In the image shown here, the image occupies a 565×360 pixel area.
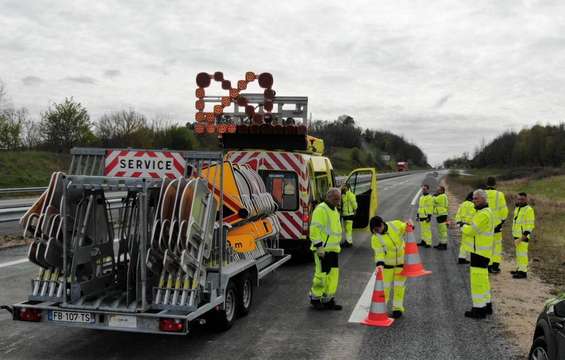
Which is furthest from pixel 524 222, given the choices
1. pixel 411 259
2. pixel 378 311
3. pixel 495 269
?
pixel 378 311

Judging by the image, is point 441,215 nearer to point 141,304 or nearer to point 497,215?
point 497,215

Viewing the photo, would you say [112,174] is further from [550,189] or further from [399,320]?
[550,189]

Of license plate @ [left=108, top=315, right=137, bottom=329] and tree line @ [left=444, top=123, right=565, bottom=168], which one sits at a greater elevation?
tree line @ [left=444, top=123, right=565, bottom=168]

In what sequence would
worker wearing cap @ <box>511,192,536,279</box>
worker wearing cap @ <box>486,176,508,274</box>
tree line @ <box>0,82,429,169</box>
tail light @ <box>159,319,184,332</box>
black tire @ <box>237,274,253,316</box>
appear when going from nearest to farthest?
1. tail light @ <box>159,319,184,332</box>
2. black tire @ <box>237,274,253,316</box>
3. worker wearing cap @ <box>511,192,536,279</box>
4. worker wearing cap @ <box>486,176,508,274</box>
5. tree line @ <box>0,82,429,169</box>

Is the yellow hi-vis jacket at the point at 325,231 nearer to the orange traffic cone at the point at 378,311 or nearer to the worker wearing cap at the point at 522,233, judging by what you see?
the orange traffic cone at the point at 378,311

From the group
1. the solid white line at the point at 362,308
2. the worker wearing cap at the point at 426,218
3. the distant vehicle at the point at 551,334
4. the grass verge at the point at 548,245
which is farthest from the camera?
the worker wearing cap at the point at 426,218

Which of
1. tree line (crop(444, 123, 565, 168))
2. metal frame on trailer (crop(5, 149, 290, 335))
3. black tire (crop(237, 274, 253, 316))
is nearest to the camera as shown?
metal frame on trailer (crop(5, 149, 290, 335))

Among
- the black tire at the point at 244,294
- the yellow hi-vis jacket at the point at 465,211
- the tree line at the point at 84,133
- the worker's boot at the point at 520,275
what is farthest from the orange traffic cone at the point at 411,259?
the tree line at the point at 84,133

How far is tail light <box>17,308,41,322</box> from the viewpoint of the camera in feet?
18.0

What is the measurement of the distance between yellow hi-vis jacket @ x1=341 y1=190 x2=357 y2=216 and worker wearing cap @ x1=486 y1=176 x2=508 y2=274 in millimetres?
3330

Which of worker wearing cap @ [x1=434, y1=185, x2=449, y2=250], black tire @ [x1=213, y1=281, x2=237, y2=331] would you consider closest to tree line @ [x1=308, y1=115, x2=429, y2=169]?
worker wearing cap @ [x1=434, y1=185, x2=449, y2=250]

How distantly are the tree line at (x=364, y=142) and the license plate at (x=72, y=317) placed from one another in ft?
158

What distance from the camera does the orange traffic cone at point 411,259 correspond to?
24.3 ft

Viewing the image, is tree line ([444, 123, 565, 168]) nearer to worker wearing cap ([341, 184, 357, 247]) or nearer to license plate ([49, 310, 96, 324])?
worker wearing cap ([341, 184, 357, 247])
